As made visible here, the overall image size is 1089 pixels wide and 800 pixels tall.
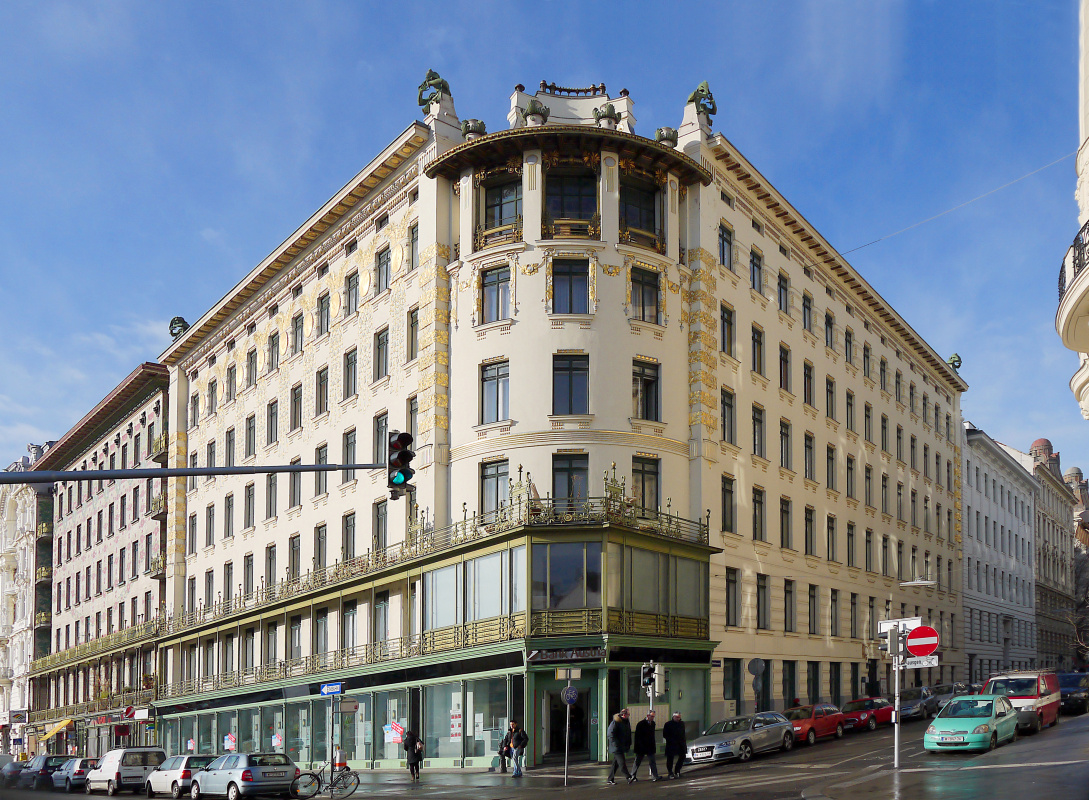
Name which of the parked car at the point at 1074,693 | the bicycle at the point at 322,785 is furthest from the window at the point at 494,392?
the parked car at the point at 1074,693

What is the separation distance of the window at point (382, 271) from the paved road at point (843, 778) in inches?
723

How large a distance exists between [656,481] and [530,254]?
8.53m

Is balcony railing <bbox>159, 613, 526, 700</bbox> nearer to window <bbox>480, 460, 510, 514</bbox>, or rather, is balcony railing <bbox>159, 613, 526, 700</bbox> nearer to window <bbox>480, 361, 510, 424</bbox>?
window <bbox>480, 460, 510, 514</bbox>

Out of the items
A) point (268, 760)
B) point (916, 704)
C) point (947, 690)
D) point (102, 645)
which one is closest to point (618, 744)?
point (268, 760)

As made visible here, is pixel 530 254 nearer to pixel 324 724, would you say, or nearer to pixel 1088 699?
pixel 324 724

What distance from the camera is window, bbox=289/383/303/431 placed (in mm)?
52469

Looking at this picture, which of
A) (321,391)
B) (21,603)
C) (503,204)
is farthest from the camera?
(21,603)

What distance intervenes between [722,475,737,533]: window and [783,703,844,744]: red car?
666 cm

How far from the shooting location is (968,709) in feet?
101

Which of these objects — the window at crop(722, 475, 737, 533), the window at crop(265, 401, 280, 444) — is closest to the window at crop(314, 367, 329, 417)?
the window at crop(265, 401, 280, 444)

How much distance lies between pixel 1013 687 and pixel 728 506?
11.0m

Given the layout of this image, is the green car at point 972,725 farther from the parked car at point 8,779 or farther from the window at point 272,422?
the window at point 272,422

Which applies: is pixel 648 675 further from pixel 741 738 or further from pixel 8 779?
pixel 8 779

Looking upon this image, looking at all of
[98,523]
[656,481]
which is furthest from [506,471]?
[98,523]
